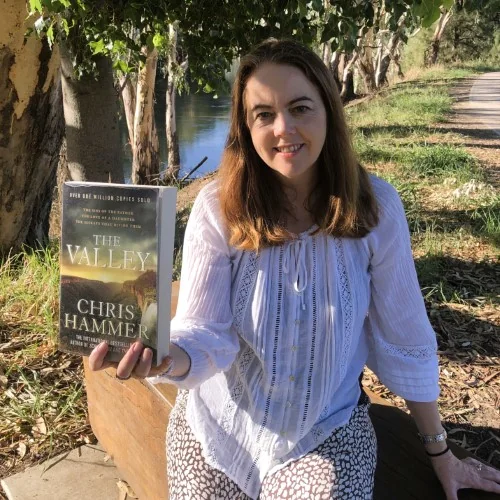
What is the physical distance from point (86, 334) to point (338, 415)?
73 centimetres

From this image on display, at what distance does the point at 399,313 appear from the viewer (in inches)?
67.2

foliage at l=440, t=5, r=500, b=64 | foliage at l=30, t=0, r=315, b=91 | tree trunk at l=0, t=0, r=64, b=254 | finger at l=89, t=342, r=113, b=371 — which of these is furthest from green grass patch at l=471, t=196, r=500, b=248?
foliage at l=440, t=5, r=500, b=64

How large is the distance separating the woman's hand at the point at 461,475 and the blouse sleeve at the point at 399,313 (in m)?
0.18

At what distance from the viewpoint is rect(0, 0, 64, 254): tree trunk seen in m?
4.04

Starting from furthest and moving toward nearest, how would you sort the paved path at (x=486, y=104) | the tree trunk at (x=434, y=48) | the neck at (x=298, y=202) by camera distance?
the tree trunk at (x=434, y=48) → the paved path at (x=486, y=104) → the neck at (x=298, y=202)

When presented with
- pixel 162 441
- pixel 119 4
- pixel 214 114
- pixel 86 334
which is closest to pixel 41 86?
pixel 119 4

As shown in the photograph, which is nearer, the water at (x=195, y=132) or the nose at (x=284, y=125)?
the nose at (x=284, y=125)

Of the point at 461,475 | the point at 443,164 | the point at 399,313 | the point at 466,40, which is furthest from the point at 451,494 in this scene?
the point at 466,40

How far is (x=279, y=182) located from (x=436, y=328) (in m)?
1.93

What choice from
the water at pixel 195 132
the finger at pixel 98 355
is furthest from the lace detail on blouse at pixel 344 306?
the water at pixel 195 132

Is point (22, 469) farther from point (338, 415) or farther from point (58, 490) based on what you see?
point (338, 415)

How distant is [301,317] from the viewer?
1638 millimetres

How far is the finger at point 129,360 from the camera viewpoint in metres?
1.34

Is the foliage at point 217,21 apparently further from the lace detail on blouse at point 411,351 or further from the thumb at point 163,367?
the thumb at point 163,367
